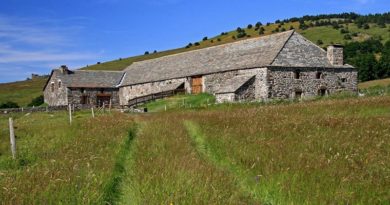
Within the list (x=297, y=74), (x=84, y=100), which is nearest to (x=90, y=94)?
(x=84, y=100)

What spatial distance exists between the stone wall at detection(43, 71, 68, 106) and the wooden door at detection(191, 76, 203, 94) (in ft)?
62.8

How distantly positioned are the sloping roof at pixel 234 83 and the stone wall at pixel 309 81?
250 centimetres

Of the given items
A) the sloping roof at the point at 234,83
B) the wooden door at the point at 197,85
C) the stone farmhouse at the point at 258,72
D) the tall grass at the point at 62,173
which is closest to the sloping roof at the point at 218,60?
the stone farmhouse at the point at 258,72

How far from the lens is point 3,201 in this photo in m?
7.18

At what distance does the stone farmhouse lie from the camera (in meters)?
43.2

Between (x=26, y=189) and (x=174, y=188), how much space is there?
259cm

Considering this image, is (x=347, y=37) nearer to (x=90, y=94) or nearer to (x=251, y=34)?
(x=251, y=34)

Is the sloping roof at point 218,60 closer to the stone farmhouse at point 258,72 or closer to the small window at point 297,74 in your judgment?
the stone farmhouse at point 258,72

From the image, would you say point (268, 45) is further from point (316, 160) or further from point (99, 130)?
point (316, 160)

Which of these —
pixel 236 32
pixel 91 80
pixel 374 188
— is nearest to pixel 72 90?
pixel 91 80

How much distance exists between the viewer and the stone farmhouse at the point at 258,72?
43.2 meters

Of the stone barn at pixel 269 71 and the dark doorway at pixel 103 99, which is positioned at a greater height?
the stone barn at pixel 269 71

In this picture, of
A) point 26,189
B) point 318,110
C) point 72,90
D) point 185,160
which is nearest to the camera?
point 26,189

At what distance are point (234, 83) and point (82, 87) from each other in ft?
84.7
